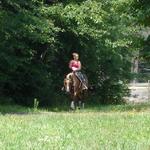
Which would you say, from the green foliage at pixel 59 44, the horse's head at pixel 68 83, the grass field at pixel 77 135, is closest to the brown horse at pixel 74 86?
the horse's head at pixel 68 83

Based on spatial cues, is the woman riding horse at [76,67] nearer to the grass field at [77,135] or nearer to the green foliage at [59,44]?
the green foliage at [59,44]

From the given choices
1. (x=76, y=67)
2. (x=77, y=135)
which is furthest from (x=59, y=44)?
(x=77, y=135)

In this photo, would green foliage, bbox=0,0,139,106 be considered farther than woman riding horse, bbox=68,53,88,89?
No

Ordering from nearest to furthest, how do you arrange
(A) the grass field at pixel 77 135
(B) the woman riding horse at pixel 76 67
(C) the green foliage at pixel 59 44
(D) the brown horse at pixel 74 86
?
(A) the grass field at pixel 77 135 < (C) the green foliage at pixel 59 44 < (B) the woman riding horse at pixel 76 67 < (D) the brown horse at pixel 74 86

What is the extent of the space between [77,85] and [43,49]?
14.0ft

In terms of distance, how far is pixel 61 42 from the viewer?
90.4 ft

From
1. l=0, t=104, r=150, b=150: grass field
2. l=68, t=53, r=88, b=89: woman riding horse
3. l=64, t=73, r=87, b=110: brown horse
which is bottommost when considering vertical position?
l=0, t=104, r=150, b=150: grass field

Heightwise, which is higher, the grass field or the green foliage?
the green foliage

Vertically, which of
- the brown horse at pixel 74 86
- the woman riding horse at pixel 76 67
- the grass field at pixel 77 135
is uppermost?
the woman riding horse at pixel 76 67

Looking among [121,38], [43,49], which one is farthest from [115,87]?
[43,49]

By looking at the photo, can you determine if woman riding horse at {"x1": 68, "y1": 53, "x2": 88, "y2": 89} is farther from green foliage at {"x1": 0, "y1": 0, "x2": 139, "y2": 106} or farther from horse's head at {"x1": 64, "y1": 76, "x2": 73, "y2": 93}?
green foliage at {"x1": 0, "y1": 0, "x2": 139, "y2": 106}

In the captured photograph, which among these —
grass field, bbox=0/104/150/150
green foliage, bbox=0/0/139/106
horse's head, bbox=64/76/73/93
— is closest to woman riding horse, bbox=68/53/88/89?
horse's head, bbox=64/76/73/93

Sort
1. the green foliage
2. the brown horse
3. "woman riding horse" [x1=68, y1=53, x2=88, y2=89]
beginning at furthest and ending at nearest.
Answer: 1. the brown horse
2. "woman riding horse" [x1=68, y1=53, x2=88, y2=89]
3. the green foliage

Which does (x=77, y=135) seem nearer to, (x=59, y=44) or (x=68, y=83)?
(x=68, y=83)
